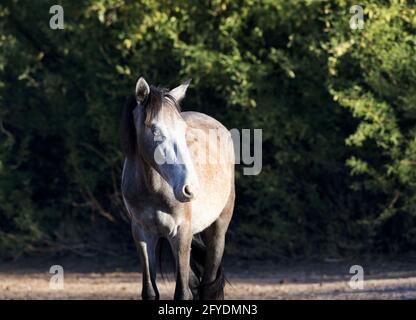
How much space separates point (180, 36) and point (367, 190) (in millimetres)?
2543

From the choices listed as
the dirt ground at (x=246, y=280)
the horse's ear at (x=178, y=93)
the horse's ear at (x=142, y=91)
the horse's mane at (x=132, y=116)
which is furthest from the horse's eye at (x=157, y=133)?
the dirt ground at (x=246, y=280)

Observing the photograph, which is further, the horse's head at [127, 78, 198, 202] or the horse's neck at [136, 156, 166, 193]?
the horse's neck at [136, 156, 166, 193]

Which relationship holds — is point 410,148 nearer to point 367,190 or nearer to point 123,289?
point 367,190

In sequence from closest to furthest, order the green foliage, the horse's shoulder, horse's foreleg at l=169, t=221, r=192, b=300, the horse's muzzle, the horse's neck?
the horse's muzzle → the horse's neck → horse's foreleg at l=169, t=221, r=192, b=300 → the horse's shoulder → the green foliage

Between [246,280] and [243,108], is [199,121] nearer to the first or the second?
[243,108]

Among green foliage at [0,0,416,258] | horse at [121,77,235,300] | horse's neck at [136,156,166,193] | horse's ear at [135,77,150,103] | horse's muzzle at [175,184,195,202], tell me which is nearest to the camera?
horse's muzzle at [175,184,195,202]

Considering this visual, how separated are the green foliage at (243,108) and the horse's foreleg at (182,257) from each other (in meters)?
3.47

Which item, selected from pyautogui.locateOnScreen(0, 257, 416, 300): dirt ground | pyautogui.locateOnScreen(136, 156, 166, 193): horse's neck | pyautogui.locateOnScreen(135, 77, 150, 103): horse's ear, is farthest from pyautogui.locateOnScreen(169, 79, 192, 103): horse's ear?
pyautogui.locateOnScreen(0, 257, 416, 300): dirt ground

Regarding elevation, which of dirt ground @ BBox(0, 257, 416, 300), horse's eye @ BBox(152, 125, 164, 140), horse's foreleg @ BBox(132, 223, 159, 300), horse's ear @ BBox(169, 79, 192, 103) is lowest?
dirt ground @ BBox(0, 257, 416, 300)

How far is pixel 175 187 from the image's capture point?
738cm

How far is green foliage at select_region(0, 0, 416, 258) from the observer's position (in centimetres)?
1122

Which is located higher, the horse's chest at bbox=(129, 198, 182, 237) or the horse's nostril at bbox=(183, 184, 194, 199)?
the horse's nostril at bbox=(183, 184, 194, 199)

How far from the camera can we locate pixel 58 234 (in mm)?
12914

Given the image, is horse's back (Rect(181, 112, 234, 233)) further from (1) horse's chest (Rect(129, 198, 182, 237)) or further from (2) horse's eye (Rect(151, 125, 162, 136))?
(2) horse's eye (Rect(151, 125, 162, 136))
